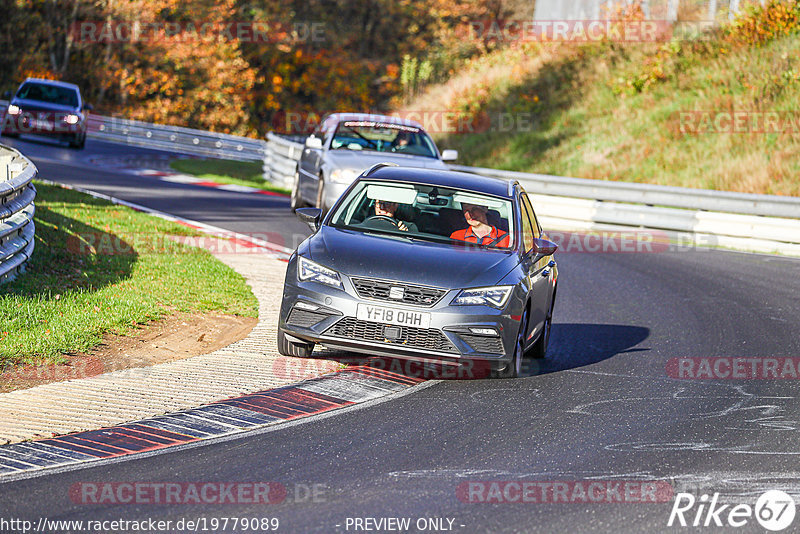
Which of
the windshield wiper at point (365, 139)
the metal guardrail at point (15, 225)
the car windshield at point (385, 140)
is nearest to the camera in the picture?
the metal guardrail at point (15, 225)

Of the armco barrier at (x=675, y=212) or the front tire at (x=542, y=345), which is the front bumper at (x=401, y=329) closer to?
the front tire at (x=542, y=345)

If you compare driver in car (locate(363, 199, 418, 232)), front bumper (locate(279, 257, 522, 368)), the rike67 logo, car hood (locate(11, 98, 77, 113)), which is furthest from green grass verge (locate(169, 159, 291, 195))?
the rike67 logo

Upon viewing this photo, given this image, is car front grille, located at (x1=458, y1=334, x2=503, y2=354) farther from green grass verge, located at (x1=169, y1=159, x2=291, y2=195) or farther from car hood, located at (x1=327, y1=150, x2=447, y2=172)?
green grass verge, located at (x1=169, y1=159, x2=291, y2=195)

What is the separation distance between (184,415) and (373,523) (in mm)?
2280

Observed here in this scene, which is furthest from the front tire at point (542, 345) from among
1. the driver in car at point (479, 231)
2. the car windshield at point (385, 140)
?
the car windshield at point (385, 140)

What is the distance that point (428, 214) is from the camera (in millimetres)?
9773

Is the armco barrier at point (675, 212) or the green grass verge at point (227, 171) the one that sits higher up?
the armco barrier at point (675, 212)

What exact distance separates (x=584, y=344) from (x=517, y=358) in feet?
7.07

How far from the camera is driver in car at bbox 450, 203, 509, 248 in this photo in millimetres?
9470

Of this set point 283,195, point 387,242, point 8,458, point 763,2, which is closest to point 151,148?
point 283,195

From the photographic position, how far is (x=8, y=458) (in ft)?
20.4

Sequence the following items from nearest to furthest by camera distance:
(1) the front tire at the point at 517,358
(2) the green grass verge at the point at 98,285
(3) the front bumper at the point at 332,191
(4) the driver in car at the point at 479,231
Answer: (1) the front tire at the point at 517,358
(2) the green grass verge at the point at 98,285
(4) the driver in car at the point at 479,231
(3) the front bumper at the point at 332,191

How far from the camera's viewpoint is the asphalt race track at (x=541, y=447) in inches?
224

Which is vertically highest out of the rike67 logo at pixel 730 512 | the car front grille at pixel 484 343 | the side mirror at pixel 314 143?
the side mirror at pixel 314 143
